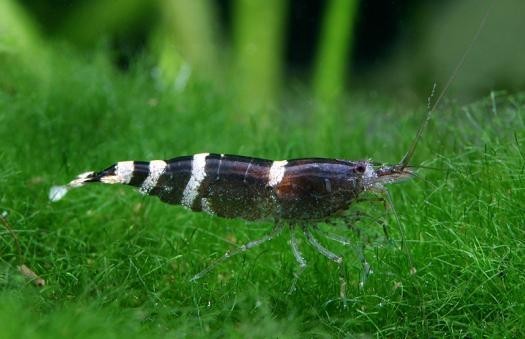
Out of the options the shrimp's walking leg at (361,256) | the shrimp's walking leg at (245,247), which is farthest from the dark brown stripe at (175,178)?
the shrimp's walking leg at (361,256)

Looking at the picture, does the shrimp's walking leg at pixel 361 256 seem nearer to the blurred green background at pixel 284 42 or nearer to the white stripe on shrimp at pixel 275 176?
the white stripe on shrimp at pixel 275 176

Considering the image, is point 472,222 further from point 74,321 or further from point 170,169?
point 74,321

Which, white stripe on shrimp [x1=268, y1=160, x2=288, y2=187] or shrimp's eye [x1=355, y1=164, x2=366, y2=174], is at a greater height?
shrimp's eye [x1=355, y1=164, x2=366, y2=174]

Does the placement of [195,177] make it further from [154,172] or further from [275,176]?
[275,176]

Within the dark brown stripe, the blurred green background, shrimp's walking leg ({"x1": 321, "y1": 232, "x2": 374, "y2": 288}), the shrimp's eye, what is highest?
the blurred green background

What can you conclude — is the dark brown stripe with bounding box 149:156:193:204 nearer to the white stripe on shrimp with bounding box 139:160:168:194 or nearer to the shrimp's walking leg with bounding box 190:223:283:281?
the white stripe on shrimp with bounding box 139:160:168:194

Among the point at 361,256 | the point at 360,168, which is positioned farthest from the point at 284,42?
the point at 361,256

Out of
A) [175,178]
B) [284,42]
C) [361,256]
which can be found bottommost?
[361,256]

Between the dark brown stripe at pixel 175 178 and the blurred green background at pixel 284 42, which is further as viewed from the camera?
the blurred green background at pixel 284 42

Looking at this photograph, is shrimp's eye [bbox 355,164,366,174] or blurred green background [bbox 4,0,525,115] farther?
blurred green background [bbox 4,0,525,115]

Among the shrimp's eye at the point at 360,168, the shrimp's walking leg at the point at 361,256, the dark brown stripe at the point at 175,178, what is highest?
the shrimp's eye at the point at 360,168

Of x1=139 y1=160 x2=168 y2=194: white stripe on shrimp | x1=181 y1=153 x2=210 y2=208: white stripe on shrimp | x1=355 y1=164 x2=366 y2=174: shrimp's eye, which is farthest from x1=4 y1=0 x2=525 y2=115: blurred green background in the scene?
x1=181 y1=153 x2=210 y2=208: white stripe on shrimp
